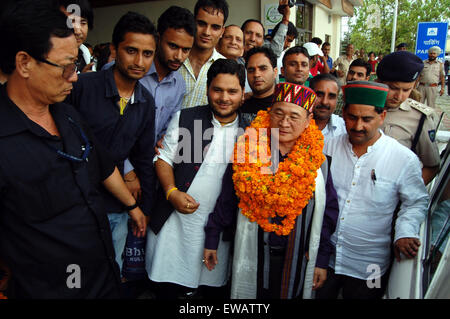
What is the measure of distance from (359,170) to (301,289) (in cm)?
96

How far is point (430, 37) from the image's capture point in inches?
Result: 452

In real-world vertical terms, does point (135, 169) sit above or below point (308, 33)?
below

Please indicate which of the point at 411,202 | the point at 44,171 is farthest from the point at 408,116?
the point at 44,171

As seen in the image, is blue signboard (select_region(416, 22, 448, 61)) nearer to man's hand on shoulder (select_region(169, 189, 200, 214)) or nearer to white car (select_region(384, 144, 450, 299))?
white car (select_region(384, 144, 450, 299))

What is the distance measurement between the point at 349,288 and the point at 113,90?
2304 mm

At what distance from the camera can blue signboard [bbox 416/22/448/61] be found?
36.6ft

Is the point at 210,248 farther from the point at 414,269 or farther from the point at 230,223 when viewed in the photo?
the point at 414,269

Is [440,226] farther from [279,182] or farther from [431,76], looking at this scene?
[431,76]

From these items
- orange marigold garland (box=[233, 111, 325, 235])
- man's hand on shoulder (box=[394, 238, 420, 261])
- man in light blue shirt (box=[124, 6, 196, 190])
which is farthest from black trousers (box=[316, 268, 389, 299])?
man in light blue shirt (box=[124, 6, 196, 190])

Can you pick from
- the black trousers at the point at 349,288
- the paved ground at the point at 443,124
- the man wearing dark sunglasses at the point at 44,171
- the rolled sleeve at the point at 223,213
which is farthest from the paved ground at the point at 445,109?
the man wearing dark sunglasses at the point at 44,171
